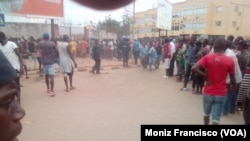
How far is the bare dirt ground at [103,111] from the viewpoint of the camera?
3.34 metres

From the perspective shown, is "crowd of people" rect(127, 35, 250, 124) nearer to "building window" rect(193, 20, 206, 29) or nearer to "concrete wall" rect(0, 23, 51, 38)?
"concrete wall" rect(0, 23, 51, 38)

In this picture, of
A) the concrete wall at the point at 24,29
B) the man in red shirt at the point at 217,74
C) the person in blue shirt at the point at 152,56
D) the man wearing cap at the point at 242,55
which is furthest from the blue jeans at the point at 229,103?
the concrete wall at the point at 24,29

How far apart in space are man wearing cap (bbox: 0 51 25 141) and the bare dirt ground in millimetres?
2566

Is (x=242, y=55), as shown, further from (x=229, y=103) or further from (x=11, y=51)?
(x=11, y=51)

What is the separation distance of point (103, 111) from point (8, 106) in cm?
366

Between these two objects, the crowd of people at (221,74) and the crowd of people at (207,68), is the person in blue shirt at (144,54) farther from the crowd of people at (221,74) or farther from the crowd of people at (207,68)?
the crowd of people at (221,74)

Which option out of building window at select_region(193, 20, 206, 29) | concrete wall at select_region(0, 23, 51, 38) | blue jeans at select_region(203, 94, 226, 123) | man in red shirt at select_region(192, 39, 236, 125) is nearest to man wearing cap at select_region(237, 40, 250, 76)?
man in red shirt at select_region(192, 39, 236, 125)

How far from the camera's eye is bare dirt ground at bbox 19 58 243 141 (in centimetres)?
334

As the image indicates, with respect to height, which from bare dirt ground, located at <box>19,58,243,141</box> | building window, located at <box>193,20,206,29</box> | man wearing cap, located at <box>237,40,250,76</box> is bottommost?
bare dirt ground, located at <box>19,58,243,141</box>

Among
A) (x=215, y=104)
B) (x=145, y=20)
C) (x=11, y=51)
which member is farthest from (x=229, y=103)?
(x=11, y=51)

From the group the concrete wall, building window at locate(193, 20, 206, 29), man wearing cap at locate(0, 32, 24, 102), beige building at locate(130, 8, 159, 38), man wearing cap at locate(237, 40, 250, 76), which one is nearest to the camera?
beige building at locate(130, 8, 159, 38)

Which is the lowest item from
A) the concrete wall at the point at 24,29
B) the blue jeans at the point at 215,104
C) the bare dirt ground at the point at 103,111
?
the bare dirt ground at the point at 103,111

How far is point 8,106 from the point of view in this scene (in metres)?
0.68

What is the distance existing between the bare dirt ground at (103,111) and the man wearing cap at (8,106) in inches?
101
